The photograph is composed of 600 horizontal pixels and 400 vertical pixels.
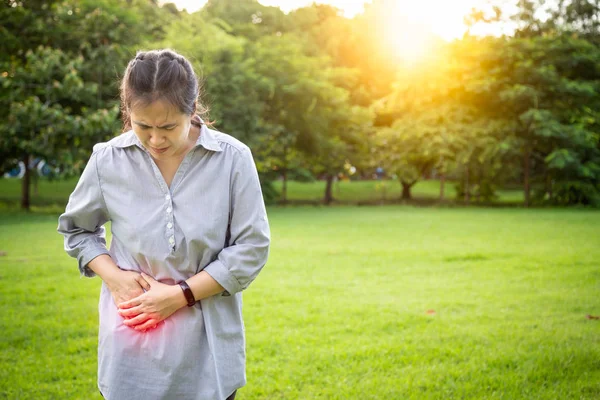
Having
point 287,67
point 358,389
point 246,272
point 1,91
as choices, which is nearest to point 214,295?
point 246,272

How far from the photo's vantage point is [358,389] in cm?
429

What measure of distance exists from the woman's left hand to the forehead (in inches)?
23.3

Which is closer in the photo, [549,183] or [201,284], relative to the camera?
[201,284]

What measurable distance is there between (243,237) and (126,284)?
1.53 ft

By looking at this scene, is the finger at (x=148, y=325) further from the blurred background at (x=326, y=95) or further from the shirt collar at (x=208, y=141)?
the blurred background at (x=326, y=95)

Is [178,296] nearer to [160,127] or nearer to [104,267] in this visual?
[104,267]

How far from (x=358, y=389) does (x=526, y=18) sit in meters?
26.2

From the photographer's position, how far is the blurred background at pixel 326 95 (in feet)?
58.3

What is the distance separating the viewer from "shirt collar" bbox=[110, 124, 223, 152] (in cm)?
224

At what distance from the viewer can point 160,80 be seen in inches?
82.7

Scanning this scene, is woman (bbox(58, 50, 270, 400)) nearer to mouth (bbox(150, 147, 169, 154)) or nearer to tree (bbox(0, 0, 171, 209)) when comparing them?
mouth (bbox(150, 147, 169, 154))

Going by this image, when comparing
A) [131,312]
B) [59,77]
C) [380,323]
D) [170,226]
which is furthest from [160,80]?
[59,77]

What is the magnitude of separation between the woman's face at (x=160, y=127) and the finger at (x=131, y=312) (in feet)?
1.85

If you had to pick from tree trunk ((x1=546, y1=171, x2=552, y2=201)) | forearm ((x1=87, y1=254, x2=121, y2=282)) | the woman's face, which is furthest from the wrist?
tree trunk ((x1=546, y1=171, x2=552, y2=201))
